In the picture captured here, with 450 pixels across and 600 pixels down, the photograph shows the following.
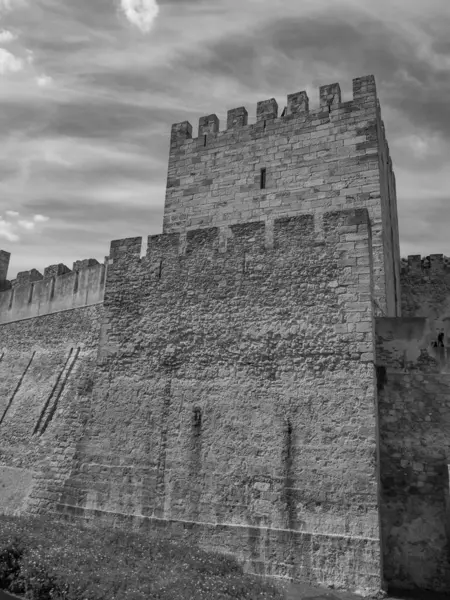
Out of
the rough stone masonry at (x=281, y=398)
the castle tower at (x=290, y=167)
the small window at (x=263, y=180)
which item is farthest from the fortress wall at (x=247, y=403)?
the small window at (x=263, y=180)

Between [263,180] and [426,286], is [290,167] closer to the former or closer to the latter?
[263,180]

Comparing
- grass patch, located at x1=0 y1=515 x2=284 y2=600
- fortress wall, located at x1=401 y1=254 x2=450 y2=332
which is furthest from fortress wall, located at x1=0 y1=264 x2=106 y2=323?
fortress wall, located at x1=401 y1=254 x2=450 y2=332

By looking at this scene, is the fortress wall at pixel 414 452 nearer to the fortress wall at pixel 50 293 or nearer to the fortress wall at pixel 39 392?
the fortress wall at pixel 39 392

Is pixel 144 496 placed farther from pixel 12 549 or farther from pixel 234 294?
pixel 234 294

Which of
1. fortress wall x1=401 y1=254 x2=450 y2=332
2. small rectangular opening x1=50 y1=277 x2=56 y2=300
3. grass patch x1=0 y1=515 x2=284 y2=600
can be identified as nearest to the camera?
grass patch x1=0 y1=515 x2=284 y2=600

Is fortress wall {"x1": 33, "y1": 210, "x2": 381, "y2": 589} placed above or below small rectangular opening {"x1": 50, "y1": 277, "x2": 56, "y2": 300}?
below

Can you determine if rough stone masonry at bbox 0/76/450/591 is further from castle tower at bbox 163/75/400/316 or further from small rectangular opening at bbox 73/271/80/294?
small rectangular opening at bbox 73/271/80/294

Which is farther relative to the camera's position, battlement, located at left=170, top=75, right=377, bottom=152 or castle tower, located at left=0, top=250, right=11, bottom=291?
castle tower, located at left=0, top=250, right=11, bottom=291

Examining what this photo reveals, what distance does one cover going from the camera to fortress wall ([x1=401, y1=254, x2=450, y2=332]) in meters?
16.3

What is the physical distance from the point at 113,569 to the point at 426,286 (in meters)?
13.4

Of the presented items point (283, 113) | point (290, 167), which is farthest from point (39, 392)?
point (283, 113)

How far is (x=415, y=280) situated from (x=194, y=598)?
13.4 meters

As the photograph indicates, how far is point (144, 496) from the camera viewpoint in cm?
870

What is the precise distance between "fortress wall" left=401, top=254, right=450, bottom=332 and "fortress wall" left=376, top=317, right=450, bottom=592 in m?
7.94
